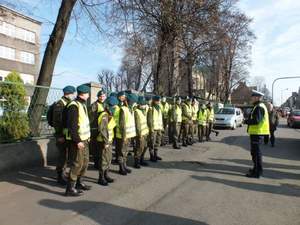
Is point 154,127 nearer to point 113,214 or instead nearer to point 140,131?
point 140,131

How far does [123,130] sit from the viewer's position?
8.49 meters

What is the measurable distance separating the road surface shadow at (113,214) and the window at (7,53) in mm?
42914

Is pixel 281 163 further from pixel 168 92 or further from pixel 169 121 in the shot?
pixel 168 92

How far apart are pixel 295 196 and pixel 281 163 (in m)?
3.91

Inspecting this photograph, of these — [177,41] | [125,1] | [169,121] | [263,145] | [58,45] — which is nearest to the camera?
[58,45]

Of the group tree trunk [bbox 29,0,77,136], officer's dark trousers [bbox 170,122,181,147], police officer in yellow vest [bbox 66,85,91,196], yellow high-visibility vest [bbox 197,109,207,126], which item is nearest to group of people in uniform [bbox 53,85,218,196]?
police officer in yellow vest [bbox 66,85,91,196]

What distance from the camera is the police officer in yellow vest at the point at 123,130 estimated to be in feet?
28.0

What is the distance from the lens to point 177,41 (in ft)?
71.4

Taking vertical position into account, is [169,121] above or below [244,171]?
above

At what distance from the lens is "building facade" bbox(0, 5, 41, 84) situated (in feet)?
149

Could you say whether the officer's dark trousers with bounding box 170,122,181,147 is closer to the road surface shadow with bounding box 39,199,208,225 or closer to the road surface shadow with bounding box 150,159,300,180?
the road surface shadow with bounding box 150,159,300,180

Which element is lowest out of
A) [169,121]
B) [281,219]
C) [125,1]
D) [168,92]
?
[281,219]

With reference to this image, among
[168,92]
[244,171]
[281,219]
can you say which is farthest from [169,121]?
[168,92]

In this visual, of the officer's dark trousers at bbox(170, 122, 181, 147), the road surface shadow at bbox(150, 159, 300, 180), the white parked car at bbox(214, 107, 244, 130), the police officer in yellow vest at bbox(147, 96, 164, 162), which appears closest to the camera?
the road surface shadow at bbox(150, 159, 300, 180)
